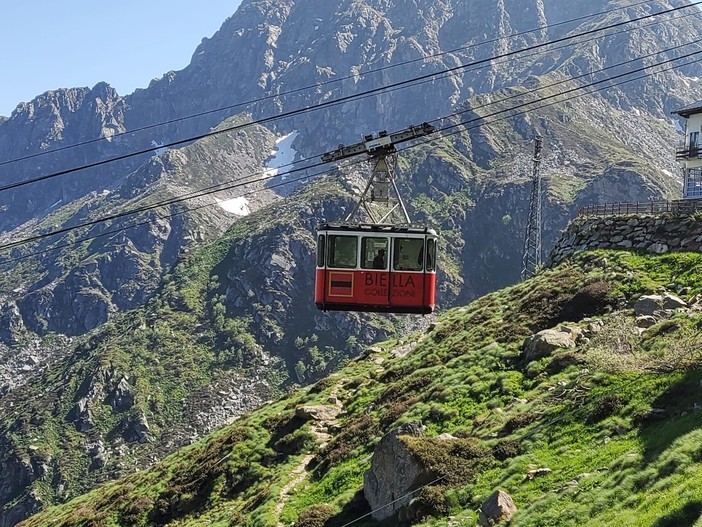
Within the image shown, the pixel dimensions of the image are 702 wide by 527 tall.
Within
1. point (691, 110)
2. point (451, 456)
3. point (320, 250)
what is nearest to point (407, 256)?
point (320, 250)

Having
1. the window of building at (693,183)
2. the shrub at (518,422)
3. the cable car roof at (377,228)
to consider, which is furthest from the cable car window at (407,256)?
the window of building at (693,183)

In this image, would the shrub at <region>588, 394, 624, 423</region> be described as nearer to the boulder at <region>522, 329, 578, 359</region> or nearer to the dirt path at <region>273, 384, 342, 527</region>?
the boulder at <region>522, 329, 578, 359</region>

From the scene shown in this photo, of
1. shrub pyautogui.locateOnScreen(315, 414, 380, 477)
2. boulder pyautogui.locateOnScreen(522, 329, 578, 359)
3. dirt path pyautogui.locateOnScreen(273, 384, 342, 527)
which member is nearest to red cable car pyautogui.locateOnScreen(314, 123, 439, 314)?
boulder pyautogui.locateOnScreen(522, 329, 578, 359)

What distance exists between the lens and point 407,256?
93.2ft

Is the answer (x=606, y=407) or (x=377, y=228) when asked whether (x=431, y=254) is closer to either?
(x=377, y=228)

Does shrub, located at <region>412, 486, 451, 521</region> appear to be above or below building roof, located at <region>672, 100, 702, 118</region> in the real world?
below

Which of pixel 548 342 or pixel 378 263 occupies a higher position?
pixel 378 263

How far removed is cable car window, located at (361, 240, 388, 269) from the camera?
28344 millimetres

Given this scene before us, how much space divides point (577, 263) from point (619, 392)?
24924 millimetres

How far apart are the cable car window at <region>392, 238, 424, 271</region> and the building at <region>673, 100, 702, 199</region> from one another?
4362 cm

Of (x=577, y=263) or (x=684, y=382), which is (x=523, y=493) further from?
(x=577, y=263)

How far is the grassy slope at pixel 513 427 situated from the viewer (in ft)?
69.7

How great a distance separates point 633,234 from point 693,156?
18.0 m

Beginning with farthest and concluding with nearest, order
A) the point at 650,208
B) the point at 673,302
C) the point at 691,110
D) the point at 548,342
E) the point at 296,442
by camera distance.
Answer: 1. the point at 691,110
2. the point at 650,208
3. the point at 296,442
4. the point at 673,302
5. the point at 548,342
